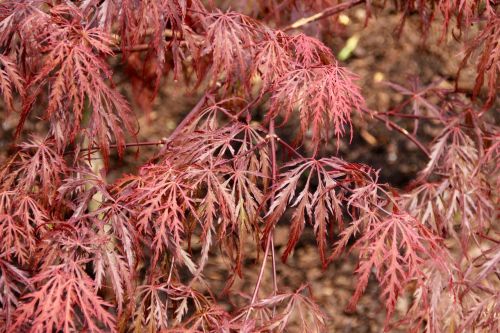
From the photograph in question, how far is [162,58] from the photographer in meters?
1.30

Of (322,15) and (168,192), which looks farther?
(322,15)

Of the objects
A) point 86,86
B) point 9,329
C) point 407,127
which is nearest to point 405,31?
point 407,127

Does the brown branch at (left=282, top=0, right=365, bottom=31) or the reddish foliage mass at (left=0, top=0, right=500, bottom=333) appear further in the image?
the brown branch at (left=282, top=0, right=365, bottom=31)

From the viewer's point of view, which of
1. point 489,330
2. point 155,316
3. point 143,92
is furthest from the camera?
point 143,92

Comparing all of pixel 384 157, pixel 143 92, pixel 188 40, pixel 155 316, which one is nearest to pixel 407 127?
pixel 384 157

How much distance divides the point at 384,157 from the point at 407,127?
0.12 meters

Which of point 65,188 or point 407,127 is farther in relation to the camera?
point 407,127

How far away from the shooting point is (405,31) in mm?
2184

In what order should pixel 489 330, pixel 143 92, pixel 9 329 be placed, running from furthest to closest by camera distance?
pixel 143 92
pixel 489 330
pixel 9 329

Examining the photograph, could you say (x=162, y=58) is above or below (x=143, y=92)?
above

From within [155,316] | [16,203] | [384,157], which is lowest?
[384,157]

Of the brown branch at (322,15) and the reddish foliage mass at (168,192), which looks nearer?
the reddish foliage mass at (168,192)

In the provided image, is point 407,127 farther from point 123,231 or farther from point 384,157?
point 123,231

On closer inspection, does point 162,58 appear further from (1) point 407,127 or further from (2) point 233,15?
(1) point 407,127
